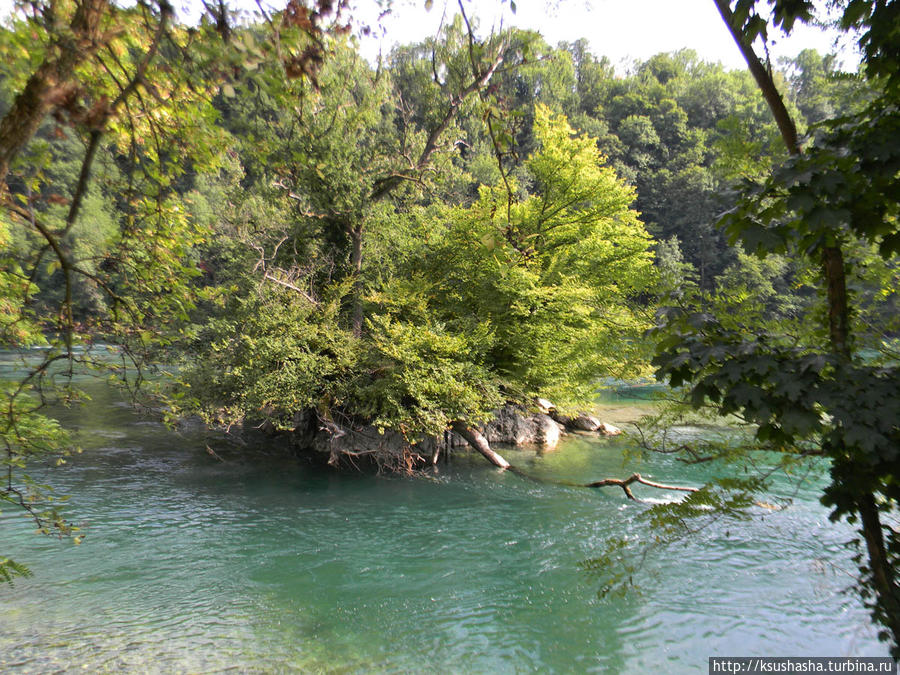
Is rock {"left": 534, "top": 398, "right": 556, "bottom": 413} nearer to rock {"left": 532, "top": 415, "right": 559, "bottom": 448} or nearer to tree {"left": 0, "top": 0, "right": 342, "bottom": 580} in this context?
Result: rock {"left": 532, "top": 415, "right": 559, "bottom": 448}

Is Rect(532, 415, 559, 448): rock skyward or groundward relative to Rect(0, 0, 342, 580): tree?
groundward

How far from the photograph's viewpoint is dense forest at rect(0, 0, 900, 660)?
2.19 metres

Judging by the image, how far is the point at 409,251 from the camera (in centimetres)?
1538

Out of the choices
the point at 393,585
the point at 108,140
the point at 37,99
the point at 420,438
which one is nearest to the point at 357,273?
the point at 420,438

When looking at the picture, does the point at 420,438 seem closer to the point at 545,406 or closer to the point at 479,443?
the point at 479,443

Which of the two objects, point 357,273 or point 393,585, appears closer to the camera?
point 393,585

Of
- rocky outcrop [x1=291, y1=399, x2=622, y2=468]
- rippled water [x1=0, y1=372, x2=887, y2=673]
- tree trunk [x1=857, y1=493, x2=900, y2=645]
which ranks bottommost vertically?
rippled water [x1=0, y1=372, x2=887, y2=673]

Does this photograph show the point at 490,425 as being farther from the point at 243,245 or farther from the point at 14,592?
the point at 14,592

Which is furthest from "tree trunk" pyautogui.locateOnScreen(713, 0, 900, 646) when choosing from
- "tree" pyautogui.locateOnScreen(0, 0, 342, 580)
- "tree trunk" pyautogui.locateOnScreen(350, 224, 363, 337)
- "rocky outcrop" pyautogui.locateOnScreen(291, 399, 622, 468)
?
"tree trunk" pyautogui.locateOnScreen(350, 224, 363, 337)

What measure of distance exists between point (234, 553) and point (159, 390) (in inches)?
A: 187

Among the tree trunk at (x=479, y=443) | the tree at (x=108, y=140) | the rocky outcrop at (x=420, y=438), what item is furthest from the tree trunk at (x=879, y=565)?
the tree trunk at (x=479, y=443)

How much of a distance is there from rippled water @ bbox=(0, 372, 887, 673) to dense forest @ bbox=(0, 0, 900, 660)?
1.61 m

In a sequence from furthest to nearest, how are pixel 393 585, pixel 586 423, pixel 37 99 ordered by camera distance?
pixel 586 423, pixel 393 585, pixel 37 99

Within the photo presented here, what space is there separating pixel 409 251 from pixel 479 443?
18.7 feet
